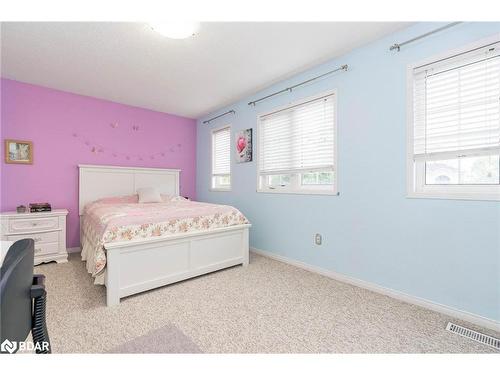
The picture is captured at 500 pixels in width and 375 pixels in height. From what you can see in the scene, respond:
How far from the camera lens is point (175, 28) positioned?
2.01 meters

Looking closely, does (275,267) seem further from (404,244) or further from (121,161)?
(121,161)

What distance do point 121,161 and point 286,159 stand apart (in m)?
2.76

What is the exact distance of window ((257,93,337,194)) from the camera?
2.73 metres

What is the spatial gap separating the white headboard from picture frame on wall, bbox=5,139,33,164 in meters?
0.59

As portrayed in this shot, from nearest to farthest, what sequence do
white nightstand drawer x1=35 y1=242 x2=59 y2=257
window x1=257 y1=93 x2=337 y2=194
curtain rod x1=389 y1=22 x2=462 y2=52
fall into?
curtain rod x1=389 y1=22 x2=462 y2=52 < window x1=257 y1=93 x2=337 y2=194 < white nightstand drawer x1=35 y1=242 x2=59 y2=257

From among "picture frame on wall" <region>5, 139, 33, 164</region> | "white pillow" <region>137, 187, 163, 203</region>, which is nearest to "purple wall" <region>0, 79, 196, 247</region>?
"picture frame on wall" <region>5, 139, 33, 164</region>

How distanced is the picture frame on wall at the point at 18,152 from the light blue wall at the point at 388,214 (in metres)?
3.52

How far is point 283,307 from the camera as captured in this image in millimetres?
2004

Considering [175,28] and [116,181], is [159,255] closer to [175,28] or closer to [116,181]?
[175,28]

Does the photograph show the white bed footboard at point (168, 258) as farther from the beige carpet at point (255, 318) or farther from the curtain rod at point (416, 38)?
the curtain rod at point (416, 38)

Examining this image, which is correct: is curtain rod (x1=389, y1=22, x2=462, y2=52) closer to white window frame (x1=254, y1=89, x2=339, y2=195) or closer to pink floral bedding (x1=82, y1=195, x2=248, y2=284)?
white window frame (x1=254, y1=89, x2=339, y2=195)

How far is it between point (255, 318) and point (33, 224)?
294 centimetres

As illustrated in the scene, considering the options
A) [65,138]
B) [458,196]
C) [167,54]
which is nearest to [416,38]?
[458,196]

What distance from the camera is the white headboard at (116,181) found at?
12.0ft
